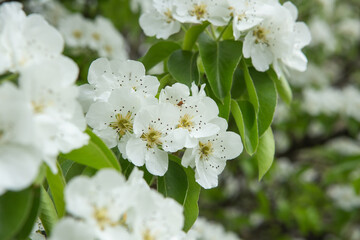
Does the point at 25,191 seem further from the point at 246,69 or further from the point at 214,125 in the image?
the point at 246,69

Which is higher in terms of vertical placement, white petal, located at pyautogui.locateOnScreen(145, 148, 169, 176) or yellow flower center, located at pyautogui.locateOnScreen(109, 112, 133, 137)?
yellow flower center, located at pyautogui.locateOnScreen(109, 112, 133, 137)

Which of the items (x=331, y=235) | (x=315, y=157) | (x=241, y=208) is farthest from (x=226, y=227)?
(x=315, y=157)

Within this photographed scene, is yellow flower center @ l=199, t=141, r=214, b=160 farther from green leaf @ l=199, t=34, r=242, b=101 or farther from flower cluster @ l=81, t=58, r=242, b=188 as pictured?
green leaf @ l=199, t=34, r=242, b=101

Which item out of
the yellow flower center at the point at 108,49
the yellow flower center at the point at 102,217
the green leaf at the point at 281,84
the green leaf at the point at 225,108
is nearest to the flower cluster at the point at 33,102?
the yellow flower center at the point at 102,217

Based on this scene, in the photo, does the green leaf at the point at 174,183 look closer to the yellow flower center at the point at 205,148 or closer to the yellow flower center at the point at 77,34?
the yellow flower center at the point at 205,148

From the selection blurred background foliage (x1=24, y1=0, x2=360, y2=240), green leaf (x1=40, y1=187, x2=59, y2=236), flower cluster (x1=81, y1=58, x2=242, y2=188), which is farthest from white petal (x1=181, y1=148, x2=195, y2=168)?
blurred background foliage (x1=24, y1=0, x2=360, y2=240)

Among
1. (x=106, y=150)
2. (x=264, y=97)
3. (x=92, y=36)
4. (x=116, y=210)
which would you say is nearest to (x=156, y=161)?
(x=106, y=150)
